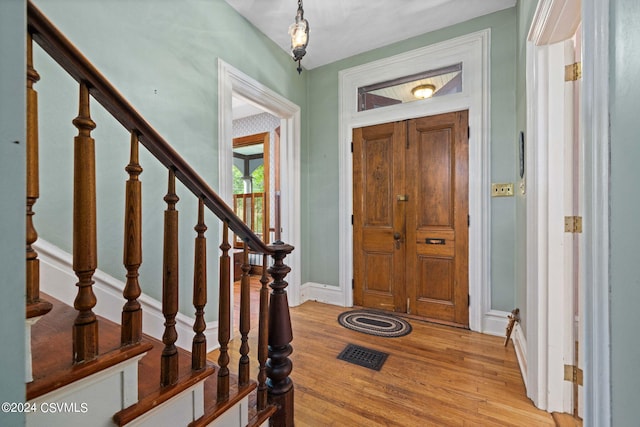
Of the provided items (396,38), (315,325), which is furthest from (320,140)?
(315,325)

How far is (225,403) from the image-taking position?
3.59 ft

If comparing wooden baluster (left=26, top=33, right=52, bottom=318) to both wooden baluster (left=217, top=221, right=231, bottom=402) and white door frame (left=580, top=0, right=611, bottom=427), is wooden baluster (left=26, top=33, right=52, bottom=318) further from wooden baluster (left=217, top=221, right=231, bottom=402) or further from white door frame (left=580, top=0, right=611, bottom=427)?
white door frame (left=580, top=0, right=611, bottom=427)

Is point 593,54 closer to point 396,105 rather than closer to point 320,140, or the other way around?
point 396,105

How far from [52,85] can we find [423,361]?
2.90 metres

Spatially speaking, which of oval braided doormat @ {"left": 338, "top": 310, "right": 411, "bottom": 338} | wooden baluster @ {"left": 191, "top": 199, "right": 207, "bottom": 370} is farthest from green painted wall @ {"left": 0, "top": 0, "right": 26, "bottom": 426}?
oval braided doormat @ {"left": 338, "top": 310, "right": 411, "bottom": 338}

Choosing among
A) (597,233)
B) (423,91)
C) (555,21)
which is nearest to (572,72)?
(555,21)

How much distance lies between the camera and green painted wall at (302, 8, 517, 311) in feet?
7.97

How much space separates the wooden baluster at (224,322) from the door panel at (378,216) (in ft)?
7.06

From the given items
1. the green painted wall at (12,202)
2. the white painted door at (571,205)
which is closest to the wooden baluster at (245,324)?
the green painted wall at (12,202)

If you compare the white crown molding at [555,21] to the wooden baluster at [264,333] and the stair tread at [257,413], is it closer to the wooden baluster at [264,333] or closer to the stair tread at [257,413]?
the wooden baluster at [264,333]

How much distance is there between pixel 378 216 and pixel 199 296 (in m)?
2.32

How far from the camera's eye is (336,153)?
3309 mm

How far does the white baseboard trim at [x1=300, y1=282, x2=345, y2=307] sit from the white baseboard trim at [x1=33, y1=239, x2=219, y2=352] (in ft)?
5.11

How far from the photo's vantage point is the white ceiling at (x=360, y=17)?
2383 mm
